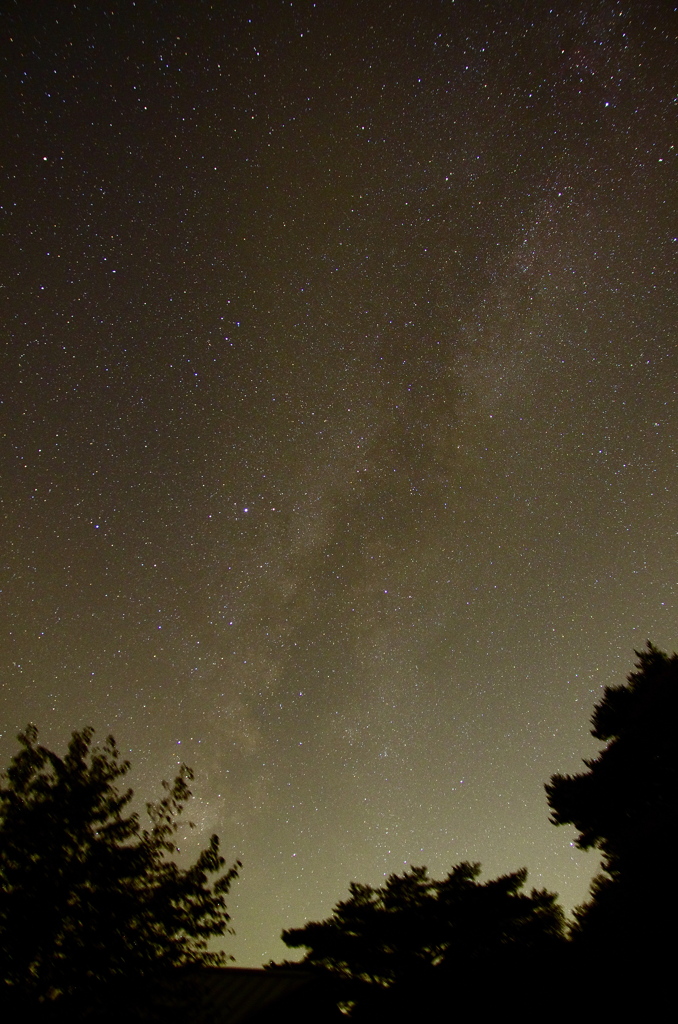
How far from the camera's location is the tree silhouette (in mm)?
12398

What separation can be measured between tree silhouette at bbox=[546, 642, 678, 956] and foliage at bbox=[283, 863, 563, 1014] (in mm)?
2549

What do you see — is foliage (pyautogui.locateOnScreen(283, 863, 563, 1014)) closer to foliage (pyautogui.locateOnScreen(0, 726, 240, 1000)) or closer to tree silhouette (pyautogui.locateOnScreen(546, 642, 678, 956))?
tree silhouette (pyautogui.locateOnScreen(546, 642, 678, 956))

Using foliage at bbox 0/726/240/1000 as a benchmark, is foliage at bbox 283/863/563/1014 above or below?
below

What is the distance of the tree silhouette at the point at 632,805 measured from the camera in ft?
40.7

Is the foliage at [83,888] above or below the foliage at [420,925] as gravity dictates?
above

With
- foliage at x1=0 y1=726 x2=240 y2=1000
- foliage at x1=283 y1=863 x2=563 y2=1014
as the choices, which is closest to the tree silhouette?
foliage at x1=283 y1=863 x2=563 y2=1014

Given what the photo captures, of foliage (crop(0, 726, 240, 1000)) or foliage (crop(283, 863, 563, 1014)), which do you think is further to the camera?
foliage (crop(283, 863, 563, 1014))

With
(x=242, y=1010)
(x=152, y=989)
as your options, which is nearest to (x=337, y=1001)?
(x=242, y=1010)

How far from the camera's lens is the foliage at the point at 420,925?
1792 cm

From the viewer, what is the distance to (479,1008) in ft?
35.7

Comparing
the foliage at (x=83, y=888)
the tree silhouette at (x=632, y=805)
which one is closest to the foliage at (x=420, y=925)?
the tree silhouette at (x=632, y=805)

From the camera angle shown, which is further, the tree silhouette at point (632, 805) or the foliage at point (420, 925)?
the foliage at point (420, 925)

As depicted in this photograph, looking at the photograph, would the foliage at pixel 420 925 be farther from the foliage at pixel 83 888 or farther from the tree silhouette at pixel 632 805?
the foliage at pixel 83 888

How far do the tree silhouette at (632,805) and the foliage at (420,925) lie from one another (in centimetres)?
255
